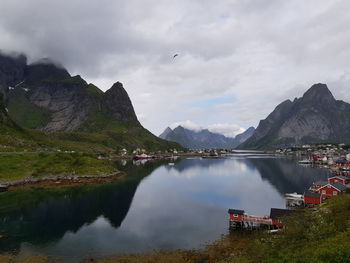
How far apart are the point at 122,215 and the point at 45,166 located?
69.7 m

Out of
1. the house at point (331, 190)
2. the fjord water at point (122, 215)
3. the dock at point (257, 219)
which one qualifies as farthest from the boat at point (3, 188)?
the house at point (331, 190)

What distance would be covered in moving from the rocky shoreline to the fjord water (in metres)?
7.92

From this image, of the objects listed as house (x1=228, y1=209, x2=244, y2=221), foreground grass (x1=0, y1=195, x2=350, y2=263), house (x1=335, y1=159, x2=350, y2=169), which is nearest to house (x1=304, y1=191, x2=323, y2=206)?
house (x1=228, y1=209, x2=244, y2=221)

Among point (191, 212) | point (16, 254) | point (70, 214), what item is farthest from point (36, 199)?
point (191, 212)

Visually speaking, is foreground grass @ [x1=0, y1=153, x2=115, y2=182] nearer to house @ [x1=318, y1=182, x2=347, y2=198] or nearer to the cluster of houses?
the cluster of houses

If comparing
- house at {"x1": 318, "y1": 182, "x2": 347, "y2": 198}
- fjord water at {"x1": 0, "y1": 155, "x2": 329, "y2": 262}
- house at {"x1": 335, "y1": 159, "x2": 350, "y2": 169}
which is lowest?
fjord water at {"x1": 0, "y1": 155, "x2": 329, "y2": 262}

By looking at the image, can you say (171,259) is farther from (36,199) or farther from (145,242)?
(36,199)

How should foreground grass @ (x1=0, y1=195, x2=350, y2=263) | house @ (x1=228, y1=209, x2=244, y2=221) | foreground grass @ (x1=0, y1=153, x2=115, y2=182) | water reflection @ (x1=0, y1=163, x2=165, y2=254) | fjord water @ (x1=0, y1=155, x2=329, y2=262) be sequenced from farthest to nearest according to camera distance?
foreground grass @ (x1=0, y1=153, x2=115, y2=182) < house @ (x1=228, y1=209, x2=244, y2=221) < water reflection @ (x1=0, y1=163, x2=165, y2=254) < fjord water @ (x1=0, y1=155, x2=329, y2=262) < foreground grass @ (x1=0, y1=195, x2=350, y2=263)

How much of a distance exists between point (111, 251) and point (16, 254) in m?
16.2

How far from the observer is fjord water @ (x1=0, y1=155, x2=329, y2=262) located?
169ft

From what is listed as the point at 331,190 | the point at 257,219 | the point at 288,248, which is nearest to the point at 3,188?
the point at 257,219

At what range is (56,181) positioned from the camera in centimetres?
11556

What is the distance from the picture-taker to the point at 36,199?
88750 mm

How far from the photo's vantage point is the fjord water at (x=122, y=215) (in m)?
51.7
